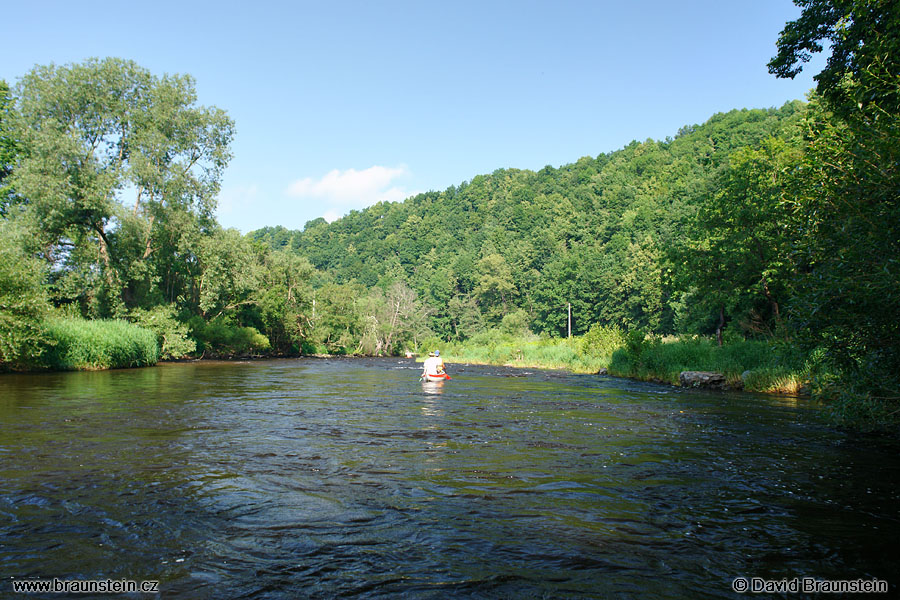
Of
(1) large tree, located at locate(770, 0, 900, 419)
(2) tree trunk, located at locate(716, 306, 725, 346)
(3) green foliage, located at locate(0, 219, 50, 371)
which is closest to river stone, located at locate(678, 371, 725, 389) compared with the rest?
(2) tree trunk, located at locate(716, 306, 725, 346)

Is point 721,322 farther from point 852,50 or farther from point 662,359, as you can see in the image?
point 852,50

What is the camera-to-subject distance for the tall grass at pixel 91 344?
92.9 ft

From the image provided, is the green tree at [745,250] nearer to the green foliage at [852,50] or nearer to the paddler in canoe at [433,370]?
the green foliage at [852,50]

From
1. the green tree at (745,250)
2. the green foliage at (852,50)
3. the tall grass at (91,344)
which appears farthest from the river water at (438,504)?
the tall grass at (91,344)

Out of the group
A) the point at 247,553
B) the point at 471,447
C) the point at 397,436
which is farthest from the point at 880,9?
the point at 247,553

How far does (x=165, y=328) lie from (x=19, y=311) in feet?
50.3

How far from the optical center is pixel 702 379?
2416 centimetres

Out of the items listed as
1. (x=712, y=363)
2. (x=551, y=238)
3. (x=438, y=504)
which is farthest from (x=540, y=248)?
(x=438, y=504)

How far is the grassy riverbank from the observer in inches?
854

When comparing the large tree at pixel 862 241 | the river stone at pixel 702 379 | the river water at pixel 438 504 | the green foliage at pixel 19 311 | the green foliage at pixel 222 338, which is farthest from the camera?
the green foliage at pixel 222 338

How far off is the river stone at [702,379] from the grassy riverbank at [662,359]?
48 cm

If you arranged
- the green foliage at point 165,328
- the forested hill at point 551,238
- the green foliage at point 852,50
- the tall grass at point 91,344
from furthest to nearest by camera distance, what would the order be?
1. the forested hill at point 551,238
2. the green foliage at point 165,328
3. the tall grass at point 91,344
4. the green foliage at point 852,50

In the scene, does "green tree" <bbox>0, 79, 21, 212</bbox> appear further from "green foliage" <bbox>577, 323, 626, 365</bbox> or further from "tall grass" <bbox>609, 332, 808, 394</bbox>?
"tall grass" <bbox>609, 332, 808, 394</bbox>

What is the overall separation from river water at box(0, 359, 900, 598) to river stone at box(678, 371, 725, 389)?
9511 millimetres
